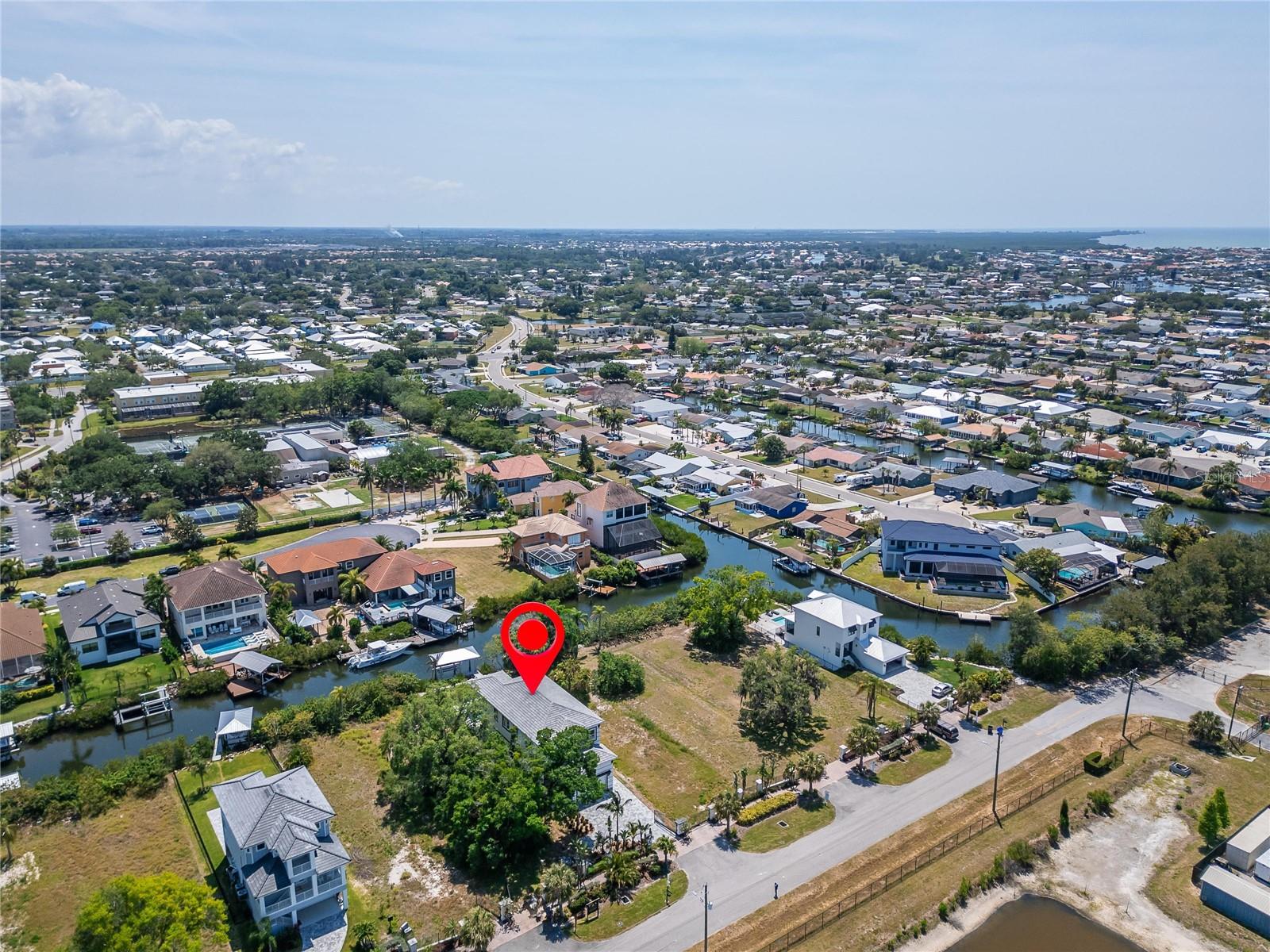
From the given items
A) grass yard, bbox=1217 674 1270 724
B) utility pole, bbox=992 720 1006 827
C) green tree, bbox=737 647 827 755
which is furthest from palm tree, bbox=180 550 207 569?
grass yard, bbox=1217 674 1270 724

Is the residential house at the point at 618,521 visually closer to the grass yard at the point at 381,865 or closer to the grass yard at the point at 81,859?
the grass yard at the point at 381,865

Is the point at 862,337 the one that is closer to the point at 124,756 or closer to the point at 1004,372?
the point at 1004,372

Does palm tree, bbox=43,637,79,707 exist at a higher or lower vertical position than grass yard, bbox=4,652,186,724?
higher

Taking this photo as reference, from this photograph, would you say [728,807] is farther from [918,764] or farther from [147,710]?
[147,710]

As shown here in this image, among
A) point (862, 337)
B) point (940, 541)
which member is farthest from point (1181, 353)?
point (940, 541)

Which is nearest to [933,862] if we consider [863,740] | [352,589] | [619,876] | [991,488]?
[863,740]

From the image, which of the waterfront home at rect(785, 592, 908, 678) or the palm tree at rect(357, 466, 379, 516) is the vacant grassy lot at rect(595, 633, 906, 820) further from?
the palm tree at rect(357, 466, 379, 516)

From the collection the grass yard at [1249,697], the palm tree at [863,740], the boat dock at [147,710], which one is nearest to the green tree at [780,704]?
the palm tree at [863,740]
